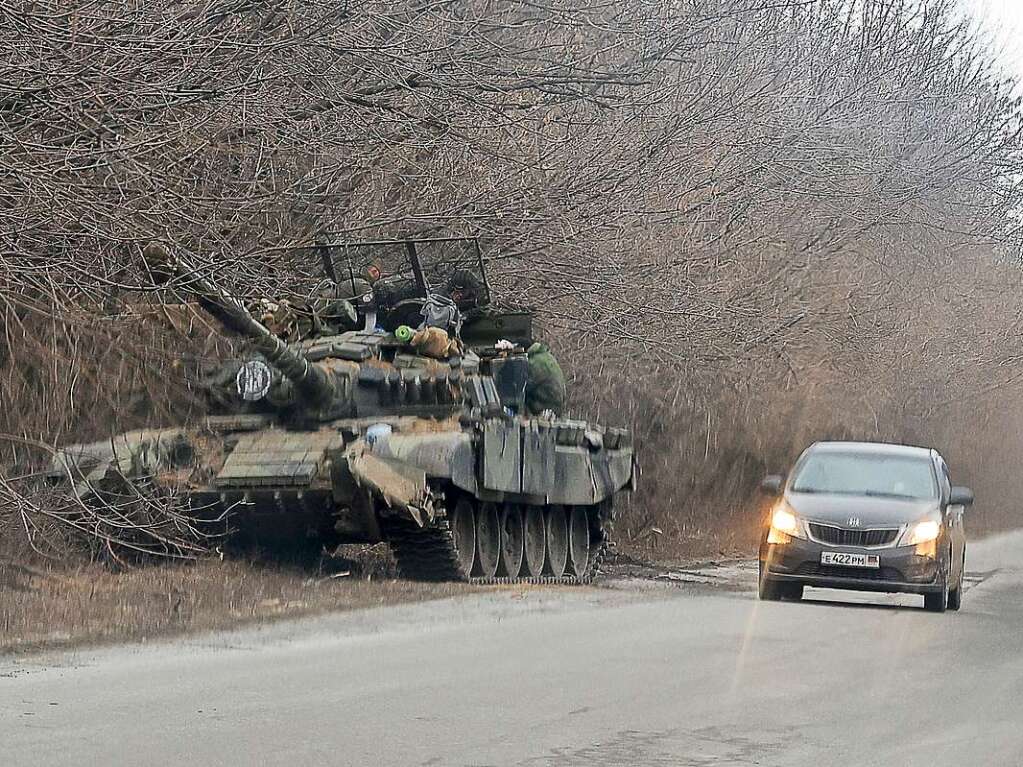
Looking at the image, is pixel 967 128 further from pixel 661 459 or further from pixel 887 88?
pixel 661 459

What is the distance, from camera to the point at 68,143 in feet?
45.3

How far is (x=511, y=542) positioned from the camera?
19.8 meters

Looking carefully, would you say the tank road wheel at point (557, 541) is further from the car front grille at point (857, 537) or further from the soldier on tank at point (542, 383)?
the car front grille at point (857, 537)

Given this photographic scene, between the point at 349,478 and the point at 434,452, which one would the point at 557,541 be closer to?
the point at 434,452

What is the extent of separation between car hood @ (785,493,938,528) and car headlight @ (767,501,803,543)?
65 mm

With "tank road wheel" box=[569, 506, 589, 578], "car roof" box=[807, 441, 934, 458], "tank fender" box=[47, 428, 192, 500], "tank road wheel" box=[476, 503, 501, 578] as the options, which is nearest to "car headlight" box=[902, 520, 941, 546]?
"car roof" box=[807, 441, 934, 458]

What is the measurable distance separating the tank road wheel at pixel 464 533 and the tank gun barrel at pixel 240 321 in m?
1.64

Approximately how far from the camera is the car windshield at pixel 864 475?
1709cm

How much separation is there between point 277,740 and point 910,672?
15.0 feet

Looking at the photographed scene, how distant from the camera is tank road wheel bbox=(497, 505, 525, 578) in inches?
760

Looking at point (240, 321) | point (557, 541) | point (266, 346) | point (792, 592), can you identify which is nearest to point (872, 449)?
point (792, 592)

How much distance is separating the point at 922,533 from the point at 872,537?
1.29 ft

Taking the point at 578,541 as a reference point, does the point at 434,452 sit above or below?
above

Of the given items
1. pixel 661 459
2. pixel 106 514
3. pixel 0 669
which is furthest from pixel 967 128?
pixel 0 669
